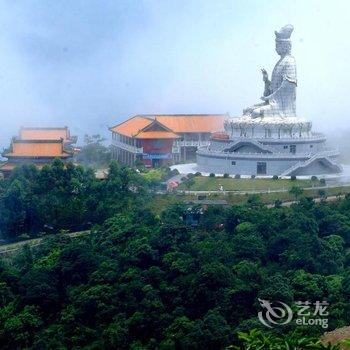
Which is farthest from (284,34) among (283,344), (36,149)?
(283,344)

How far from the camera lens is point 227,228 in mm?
31547

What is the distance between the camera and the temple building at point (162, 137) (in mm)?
44094

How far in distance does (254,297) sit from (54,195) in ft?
35.6

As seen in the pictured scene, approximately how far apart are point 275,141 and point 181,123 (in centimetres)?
854

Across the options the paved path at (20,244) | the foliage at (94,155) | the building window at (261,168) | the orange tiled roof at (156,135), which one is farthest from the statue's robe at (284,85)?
the paved path at (20,244)

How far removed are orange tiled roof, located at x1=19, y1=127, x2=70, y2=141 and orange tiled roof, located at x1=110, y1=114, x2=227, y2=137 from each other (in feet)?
8.09

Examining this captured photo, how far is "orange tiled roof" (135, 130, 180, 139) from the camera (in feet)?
144

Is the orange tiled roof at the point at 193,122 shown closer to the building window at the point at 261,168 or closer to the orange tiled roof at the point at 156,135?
the orange tiled roof at the point at 156,135

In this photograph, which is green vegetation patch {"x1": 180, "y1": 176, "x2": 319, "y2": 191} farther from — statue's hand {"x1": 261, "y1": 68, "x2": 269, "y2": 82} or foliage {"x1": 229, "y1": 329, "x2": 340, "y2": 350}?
foliage {"x1": 229, "y1": 329, "x2": 340, "y2": 350}

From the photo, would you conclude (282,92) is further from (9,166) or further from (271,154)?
(9,166)

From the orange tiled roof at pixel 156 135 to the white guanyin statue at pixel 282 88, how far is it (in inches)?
153

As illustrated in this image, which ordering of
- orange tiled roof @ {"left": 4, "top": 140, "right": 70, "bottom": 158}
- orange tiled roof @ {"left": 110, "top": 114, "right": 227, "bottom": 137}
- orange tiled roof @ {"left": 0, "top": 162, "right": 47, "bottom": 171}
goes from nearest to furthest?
orange tiled roof @ {"left": 0, "top": 162, "right": 47, "bottom": 171}, orange tiled roof @ {"left": 4, "top": 140, "right": 70, "bottom": 158}, orange tiled roof @ {"left": 110, "top": 114, "right": 227, "bottom": 137}

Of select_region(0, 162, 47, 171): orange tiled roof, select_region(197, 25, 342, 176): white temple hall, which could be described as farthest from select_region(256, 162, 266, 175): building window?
select_region(0, 162, 47, 171): orange tiled roof

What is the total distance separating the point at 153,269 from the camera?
2705 centimetres
